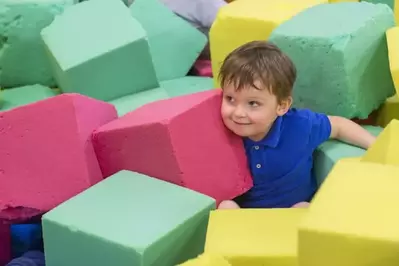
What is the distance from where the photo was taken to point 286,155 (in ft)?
5.25

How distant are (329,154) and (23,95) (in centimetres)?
96

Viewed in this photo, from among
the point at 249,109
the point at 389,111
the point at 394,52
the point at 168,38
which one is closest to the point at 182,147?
the point at 249,109

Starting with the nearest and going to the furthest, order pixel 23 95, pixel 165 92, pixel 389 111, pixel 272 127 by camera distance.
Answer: pixel 272 127 < pixel 389 111 < pixel 165 92 < pixel 23 95

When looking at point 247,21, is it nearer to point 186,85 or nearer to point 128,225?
point 186,85

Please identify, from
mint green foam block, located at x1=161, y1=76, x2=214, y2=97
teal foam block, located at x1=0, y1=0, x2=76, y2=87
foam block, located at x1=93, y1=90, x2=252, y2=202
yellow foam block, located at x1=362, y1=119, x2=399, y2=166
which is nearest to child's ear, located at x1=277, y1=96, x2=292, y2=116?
foam block, located at x1=93, y1=90, x2=252, y2=202

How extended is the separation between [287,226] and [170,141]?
300mm

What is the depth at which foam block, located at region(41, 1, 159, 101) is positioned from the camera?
1.91 metres

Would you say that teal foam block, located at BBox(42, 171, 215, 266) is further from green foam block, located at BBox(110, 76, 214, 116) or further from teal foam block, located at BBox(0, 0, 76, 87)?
teal foam block, located at BBox(0, 0, 76, 87)

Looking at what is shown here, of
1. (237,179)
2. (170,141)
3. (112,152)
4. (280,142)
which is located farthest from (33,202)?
(280,142)

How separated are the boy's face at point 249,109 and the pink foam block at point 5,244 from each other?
55cm

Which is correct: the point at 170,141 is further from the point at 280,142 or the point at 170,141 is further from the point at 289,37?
the point at 289,37

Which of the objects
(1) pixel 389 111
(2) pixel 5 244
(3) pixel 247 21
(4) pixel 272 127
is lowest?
(2) pixel 5 244

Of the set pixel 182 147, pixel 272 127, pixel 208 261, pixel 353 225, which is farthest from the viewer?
pixel 272 127

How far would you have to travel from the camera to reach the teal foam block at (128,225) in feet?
4.22
